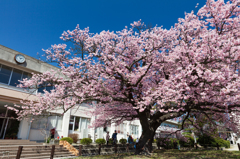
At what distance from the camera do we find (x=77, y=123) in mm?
21562

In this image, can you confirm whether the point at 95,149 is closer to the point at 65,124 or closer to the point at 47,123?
the point at 65,124

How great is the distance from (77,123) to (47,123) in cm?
456

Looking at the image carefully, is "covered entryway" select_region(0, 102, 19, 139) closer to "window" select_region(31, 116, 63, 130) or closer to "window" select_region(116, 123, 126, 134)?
"window" select_region(31, 116, 63, 130)

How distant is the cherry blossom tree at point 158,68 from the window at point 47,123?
6.51 m

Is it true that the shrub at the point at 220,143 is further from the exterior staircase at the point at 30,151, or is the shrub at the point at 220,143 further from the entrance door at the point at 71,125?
the entrance door at the point at 71,125

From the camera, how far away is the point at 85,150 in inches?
545

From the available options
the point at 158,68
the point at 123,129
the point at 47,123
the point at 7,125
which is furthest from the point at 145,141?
the point at 123,129

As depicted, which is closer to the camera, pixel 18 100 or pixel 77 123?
pixel 18 100

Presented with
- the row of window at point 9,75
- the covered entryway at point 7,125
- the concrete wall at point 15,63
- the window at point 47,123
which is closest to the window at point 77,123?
the window at point 47,123

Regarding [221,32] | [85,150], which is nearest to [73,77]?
[85,150]

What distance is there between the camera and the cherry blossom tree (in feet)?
25.3

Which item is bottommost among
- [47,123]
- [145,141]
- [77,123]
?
[145,141]

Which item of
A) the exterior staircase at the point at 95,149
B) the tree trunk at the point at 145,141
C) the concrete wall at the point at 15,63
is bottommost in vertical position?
the exterior staircase at the point at 95,149

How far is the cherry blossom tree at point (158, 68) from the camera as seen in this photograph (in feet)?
25.3
